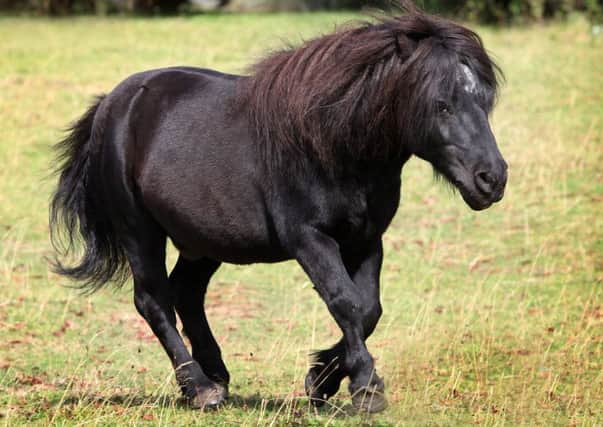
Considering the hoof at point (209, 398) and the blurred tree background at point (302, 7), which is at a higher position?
the hoof at point (209, 398)

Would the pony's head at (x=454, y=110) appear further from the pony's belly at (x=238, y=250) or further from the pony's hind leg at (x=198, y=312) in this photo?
the pony's hind leg at (x=198, y=312)

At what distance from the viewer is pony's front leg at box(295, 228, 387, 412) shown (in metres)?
5.48

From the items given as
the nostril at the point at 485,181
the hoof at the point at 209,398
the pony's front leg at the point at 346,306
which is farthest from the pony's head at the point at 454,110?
the hoof at the point at 209,398

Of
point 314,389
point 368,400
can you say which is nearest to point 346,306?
point 368,400

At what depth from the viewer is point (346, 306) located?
5512 mm

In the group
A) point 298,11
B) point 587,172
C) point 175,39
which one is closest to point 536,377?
point 587,172

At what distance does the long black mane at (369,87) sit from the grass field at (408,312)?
4.04 ft

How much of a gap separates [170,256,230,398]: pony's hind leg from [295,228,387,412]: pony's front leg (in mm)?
1208

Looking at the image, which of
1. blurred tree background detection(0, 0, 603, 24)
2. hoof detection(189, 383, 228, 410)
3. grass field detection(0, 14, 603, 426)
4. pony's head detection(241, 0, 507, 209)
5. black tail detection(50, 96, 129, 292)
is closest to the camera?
pony's head detection(241, 0, 507, 209)

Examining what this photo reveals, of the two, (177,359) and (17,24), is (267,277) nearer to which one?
(177,359)

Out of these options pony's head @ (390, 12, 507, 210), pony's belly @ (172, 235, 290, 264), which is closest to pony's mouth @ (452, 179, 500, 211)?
pony's head @ (390, 12, 507, 210)

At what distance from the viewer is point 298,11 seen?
26.8 metres

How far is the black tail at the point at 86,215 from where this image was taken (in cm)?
699

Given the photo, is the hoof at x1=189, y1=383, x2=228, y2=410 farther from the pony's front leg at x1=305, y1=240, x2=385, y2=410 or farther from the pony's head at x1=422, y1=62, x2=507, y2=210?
the pony's head at x1=422, y1=62, x2=507, y2=210
